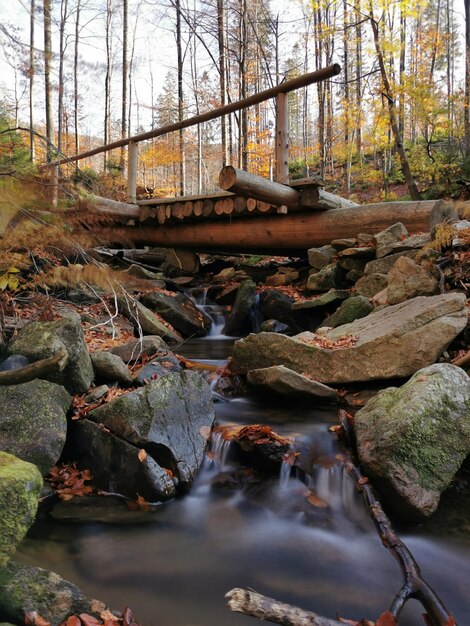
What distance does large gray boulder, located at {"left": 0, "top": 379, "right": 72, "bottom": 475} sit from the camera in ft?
10.1

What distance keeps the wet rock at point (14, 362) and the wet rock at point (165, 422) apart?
2.74 feet

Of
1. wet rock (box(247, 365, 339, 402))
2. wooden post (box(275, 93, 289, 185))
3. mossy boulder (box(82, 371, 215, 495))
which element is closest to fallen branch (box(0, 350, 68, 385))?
mossy boulder (box(82, 371, 215, 495))

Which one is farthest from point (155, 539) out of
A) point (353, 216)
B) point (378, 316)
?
point (353, 216)

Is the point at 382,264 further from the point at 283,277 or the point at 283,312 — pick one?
the point at 283,277

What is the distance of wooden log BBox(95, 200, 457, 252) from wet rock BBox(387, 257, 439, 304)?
1.30 meters

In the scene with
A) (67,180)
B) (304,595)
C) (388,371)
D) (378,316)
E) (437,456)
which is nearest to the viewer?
(304,595)

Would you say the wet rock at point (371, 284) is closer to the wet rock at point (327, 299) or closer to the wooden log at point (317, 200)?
the wet rock at point (327, 299)

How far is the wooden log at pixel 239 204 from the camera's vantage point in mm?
7555

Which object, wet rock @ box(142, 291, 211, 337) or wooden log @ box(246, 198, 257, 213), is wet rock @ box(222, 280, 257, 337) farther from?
wooden log @ box(246, 198, 257, 213)

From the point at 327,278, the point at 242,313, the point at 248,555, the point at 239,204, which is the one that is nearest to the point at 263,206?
the point at 239,204

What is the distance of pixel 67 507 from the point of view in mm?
3043

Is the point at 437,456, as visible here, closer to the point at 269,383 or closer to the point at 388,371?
the point at 388,371

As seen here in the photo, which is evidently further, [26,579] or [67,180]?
[67,180]

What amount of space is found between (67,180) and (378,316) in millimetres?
3722
